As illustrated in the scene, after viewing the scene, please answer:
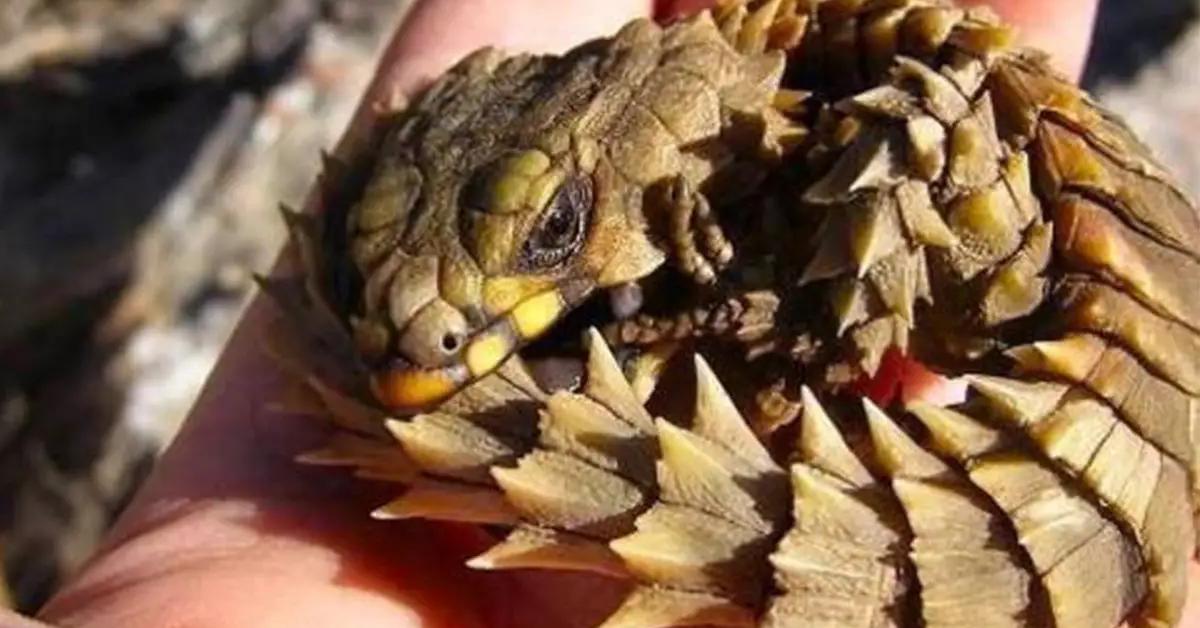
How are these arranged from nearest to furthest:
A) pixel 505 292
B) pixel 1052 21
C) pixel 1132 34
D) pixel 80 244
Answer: pixel 505 292, pixel 1052 21, pixel 1132 34, pixel 80 244

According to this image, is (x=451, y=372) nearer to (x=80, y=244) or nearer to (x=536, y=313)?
(x=536, y=313)

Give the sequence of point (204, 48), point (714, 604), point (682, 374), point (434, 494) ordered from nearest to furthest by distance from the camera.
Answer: point (714, 604), point (434, 494), point (682, 374), point (204, 48)

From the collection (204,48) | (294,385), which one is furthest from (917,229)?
(204,48)

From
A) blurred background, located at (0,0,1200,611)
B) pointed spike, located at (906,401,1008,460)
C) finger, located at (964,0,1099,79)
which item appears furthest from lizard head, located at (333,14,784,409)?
blurred background, located at (0,0,1200,611)

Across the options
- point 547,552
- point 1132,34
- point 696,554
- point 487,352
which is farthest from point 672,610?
point 1132,34

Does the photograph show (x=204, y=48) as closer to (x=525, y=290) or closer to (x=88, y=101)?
(x=88, y=101)

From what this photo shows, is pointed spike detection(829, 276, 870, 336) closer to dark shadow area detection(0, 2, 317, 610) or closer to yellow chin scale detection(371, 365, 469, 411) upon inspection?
yellow chin scale detection(371, 365, 469, 411)

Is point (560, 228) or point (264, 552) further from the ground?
point (560, 228)
